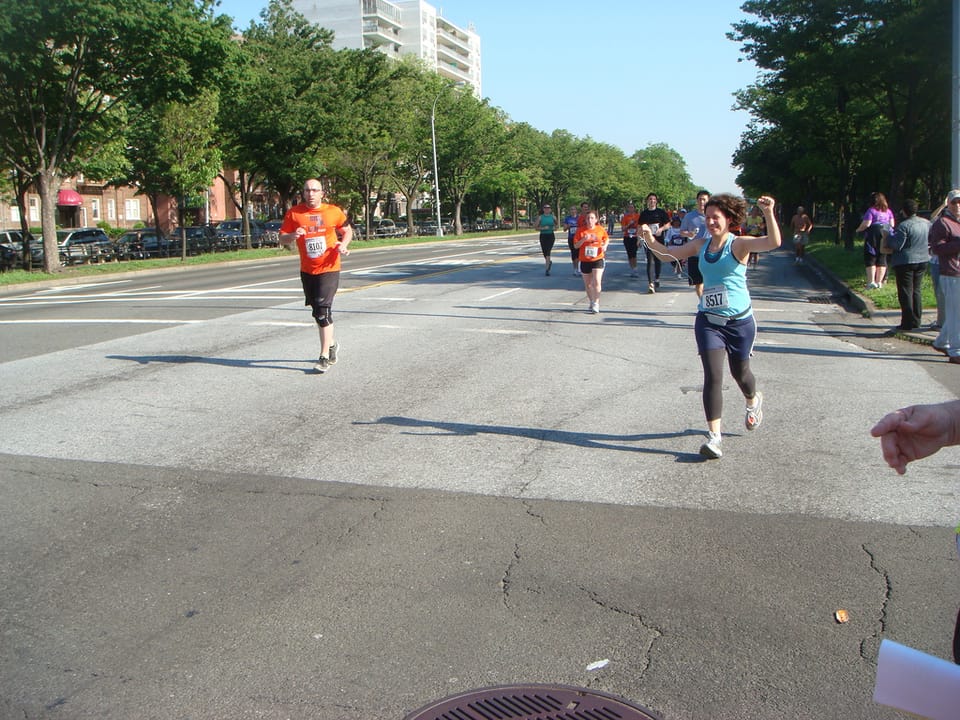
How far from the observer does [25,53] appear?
2605 cm

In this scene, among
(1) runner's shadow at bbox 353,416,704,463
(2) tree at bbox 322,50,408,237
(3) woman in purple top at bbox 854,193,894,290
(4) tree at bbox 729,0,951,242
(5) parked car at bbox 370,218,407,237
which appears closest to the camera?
(1) runner's shadow at bbox 353,416,704,463

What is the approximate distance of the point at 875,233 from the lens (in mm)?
17719

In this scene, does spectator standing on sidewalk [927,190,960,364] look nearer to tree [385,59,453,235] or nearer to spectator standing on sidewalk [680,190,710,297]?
spectator standing on sidewalk [680,190,710,297]

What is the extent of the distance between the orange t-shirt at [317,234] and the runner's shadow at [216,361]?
1.07m

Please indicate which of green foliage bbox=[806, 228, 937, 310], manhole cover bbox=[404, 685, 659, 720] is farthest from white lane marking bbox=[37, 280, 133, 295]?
manhole cover bbox=[404, 685, 659, 720]

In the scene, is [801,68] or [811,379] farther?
[801,68]

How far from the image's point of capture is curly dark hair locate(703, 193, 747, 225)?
6.44 metres

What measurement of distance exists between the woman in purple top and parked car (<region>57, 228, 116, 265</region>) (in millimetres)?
30262

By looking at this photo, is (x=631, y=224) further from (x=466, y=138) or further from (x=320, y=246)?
(x=466, y=138)

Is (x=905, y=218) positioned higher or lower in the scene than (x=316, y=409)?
higher

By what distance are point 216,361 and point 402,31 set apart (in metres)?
125

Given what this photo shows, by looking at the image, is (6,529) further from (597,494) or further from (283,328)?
(283,328)

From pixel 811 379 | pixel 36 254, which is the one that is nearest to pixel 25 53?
pixel 36 254

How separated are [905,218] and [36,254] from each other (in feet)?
110
